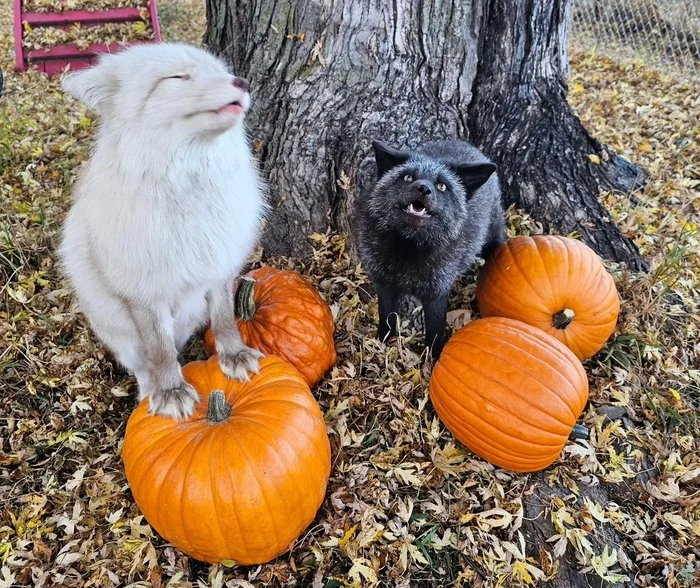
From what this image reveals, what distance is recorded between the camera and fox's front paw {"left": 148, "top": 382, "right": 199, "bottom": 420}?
245 cm

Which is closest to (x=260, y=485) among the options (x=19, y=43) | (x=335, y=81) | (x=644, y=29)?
(x=335, y=81)

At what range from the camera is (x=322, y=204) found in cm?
356

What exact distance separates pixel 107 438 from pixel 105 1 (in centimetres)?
638

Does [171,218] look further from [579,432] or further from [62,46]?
[62,46]

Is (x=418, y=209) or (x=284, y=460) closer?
(x=284, y=460)

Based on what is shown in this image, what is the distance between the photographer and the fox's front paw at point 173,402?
8.04 ft

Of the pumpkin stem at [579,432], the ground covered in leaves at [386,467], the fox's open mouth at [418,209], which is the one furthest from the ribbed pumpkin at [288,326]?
the pumpkin stem at [579,432]

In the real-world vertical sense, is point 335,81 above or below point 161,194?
above

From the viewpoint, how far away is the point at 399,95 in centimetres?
327

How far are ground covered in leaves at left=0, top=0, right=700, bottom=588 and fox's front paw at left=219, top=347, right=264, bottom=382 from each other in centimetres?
50

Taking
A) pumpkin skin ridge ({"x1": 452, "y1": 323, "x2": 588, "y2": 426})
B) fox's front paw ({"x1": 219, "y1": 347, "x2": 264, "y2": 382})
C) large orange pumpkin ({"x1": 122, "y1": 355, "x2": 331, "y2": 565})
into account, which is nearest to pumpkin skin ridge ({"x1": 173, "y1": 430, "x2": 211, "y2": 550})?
large orange pumpkin ({"x1": 122, "y1": 355, "x2": 331, "y2": 565})

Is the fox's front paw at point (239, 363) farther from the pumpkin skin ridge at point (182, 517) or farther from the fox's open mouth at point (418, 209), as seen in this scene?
the fox's open mouth at point (418, 209)

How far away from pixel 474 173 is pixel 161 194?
1566mm

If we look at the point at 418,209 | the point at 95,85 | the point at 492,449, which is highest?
the point at 95,85
